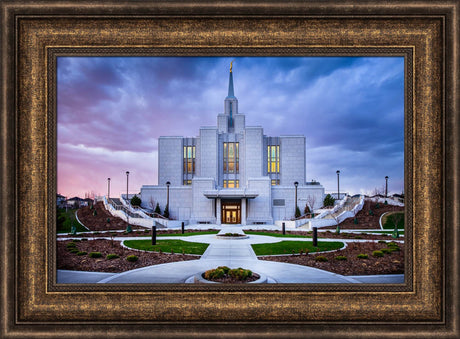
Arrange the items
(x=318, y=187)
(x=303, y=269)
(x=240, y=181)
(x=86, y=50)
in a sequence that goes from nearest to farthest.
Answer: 1. (x=86, y=50)
2. (x=303, y=269)
3. (x=318, y=187)
4. (x=240, y=181)

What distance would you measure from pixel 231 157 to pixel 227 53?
44416mm

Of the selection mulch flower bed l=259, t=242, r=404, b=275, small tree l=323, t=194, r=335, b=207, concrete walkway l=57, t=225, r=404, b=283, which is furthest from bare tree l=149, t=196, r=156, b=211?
mulch flower bed l=259, t=242, r=404, b=275

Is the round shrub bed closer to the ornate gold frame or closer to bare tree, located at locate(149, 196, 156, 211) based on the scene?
the ornate gold frame

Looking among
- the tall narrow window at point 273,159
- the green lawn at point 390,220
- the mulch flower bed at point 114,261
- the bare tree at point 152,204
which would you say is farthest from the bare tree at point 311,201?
the mulch flower bed at point 114,261

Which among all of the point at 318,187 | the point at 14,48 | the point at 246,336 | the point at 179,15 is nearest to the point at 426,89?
the point at 179,15

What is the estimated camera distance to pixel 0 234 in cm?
514

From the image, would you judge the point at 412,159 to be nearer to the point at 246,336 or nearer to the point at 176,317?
the point at 246,336

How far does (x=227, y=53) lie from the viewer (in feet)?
18.6

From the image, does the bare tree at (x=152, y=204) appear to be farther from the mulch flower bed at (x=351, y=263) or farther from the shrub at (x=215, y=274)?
the shrub at (x=215, y=274)

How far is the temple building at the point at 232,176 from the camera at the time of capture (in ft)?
131

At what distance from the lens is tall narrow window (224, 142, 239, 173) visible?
49.8 m

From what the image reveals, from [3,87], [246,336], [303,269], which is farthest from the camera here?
[303,269]

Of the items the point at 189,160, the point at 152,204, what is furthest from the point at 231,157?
the point at 152,204

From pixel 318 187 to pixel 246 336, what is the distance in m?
40.8
